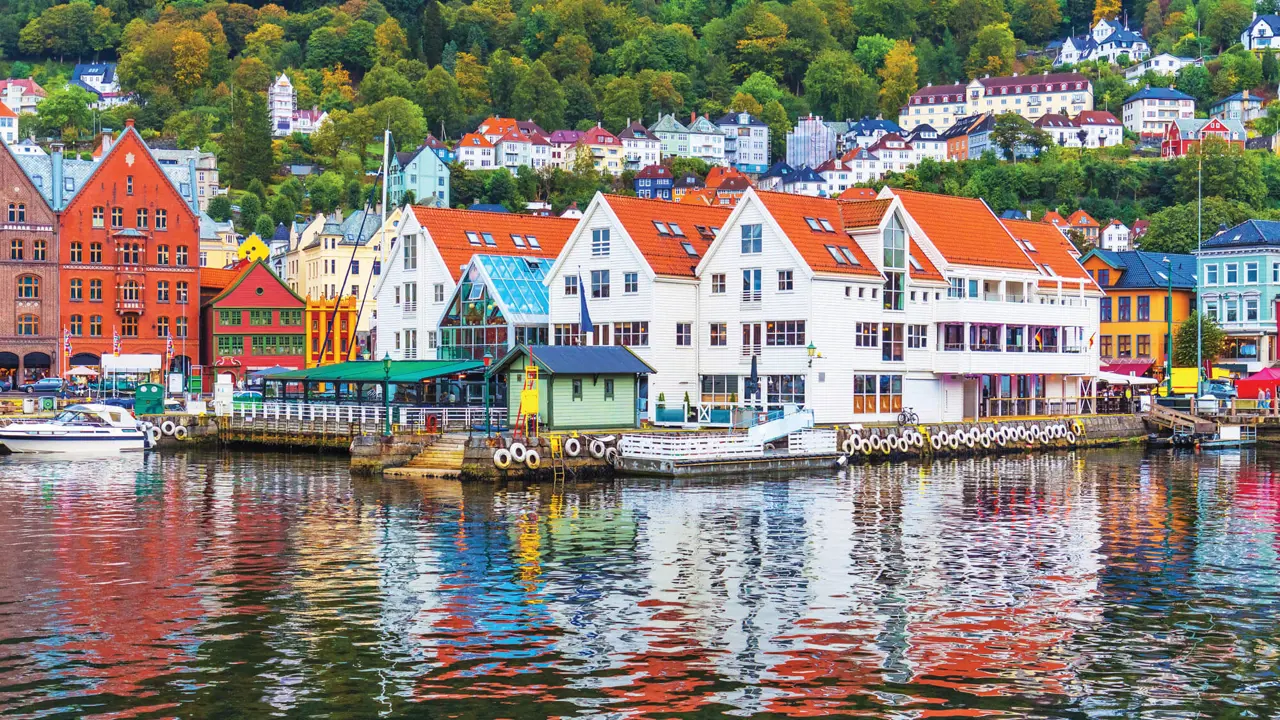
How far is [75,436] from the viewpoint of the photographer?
74.3 m

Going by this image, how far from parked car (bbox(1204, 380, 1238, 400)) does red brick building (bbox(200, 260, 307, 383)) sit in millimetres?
62873

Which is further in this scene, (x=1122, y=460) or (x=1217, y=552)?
(x=1122, y=460)

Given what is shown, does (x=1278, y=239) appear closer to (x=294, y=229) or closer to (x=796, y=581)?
(x=796, y=581)

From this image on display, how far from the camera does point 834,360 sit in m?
71.6

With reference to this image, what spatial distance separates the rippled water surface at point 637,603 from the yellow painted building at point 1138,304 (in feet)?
184

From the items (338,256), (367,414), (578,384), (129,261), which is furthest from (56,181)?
(578,384)

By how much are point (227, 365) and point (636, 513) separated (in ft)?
227

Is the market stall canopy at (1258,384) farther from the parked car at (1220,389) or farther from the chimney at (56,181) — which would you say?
the chimney at (56,181)

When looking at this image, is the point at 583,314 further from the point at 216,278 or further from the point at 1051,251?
the point at 216,278

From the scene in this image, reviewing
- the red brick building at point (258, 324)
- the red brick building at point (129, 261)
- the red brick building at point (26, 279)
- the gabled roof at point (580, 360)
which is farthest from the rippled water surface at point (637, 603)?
the red brick building at point (129, 261)

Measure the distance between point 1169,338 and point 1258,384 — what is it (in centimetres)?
1597

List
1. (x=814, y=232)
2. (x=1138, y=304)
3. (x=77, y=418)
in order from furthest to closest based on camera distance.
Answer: (x=1138, y=304) → (x=77, y=418) → (x=814, y=232)

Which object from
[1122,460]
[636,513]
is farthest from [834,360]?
[636,513]

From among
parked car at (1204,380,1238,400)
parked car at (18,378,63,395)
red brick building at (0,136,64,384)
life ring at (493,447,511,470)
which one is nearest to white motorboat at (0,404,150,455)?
life ring at (493,447,511,470)
